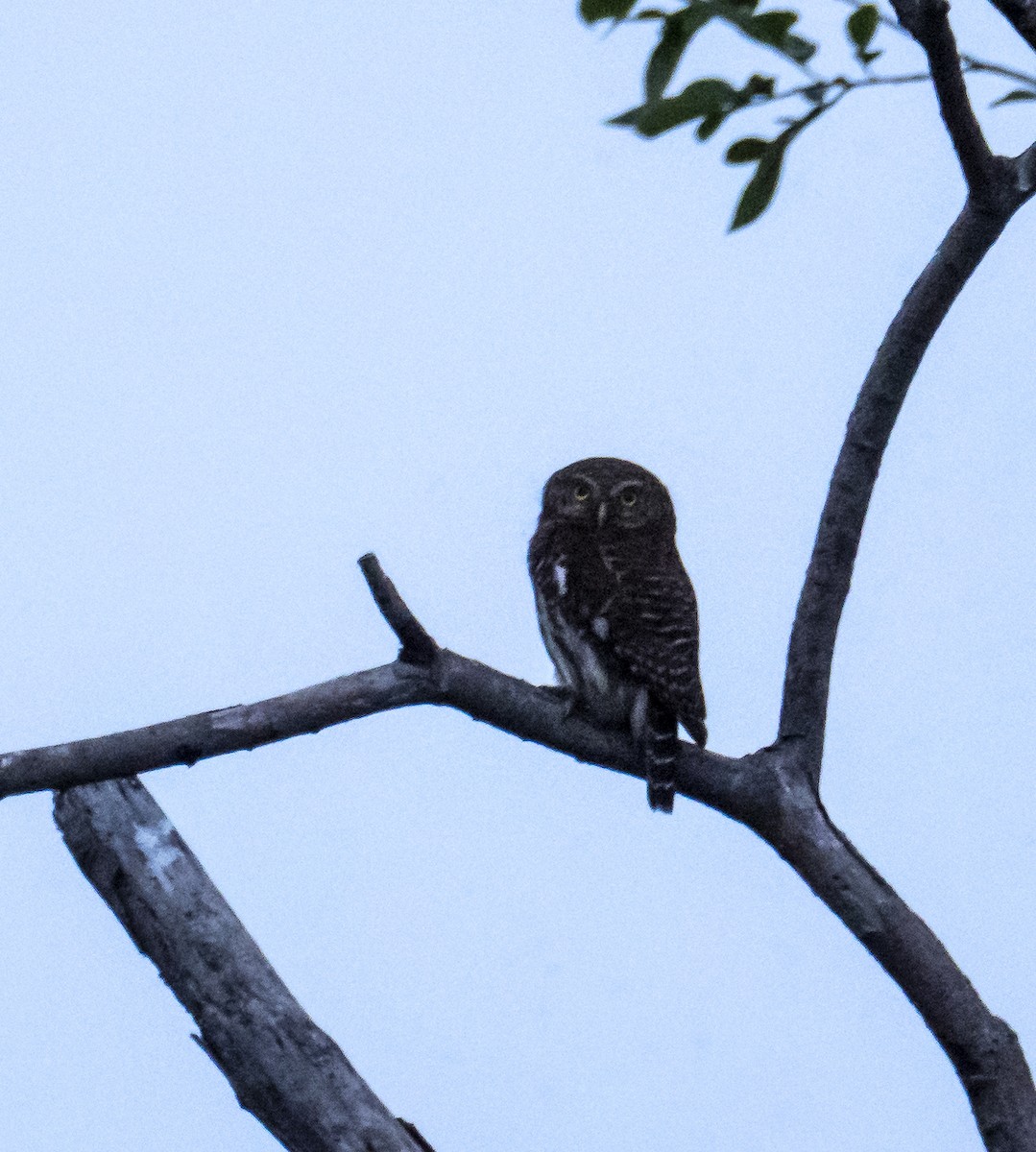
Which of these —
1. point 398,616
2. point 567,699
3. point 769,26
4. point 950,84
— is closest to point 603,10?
point 769,26

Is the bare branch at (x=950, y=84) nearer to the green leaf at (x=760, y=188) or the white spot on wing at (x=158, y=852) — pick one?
the green leaf at (x=760, y=188)

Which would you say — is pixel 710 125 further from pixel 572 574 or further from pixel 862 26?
pixel 572 574

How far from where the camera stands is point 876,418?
3.65 metres

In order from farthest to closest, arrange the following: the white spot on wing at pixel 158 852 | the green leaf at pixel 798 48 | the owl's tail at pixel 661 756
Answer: the white spot on wing at pixel 158 852
the owl's tail at pixel 661 756
the green leaf at pixel 798 48

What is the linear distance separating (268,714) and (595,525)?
2657 mm

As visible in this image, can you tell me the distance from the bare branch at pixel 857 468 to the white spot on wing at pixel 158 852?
5.60 ft

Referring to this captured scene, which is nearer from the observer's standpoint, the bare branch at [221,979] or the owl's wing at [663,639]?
the bare branch at [221,979]

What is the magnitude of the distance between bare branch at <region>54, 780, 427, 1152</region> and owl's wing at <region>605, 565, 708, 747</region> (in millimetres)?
1346

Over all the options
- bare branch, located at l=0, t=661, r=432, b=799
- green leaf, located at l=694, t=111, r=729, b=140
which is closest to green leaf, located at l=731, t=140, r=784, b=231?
green leaf, located at l=694, t=111, r=729, b=140

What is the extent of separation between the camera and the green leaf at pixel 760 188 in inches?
100.0

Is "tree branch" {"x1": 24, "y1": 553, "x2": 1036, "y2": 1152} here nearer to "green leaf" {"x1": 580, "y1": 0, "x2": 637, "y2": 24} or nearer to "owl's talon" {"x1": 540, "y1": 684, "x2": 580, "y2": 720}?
"owl's talon" {"x1": 540, "y1": 684, "x2": 580, "y2": 720}

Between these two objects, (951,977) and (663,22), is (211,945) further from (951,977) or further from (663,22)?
(663,22)

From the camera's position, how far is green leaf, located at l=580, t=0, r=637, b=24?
87.8 inches

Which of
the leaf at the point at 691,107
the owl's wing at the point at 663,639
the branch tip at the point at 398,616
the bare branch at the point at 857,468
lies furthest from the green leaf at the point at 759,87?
the owl's wing at the point at 663,639
